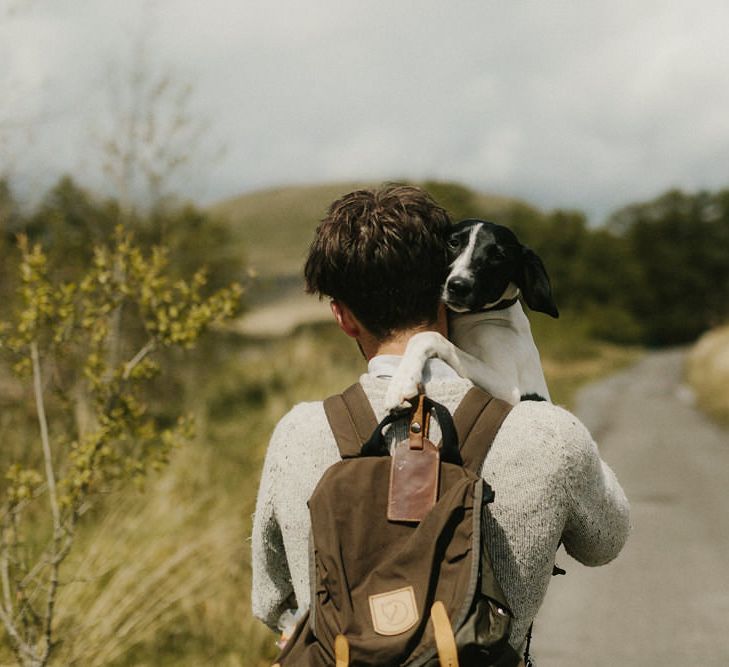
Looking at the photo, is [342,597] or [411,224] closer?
[342,597]

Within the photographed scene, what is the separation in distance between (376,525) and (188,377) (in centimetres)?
1164

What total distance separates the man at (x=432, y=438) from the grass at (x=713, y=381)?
14473 millimetres

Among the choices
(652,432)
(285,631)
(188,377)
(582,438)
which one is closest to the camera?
(582,438)

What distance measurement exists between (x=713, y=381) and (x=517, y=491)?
19883 millimetres

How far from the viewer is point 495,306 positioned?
8.41 ft

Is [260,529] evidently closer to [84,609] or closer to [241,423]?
[84,609]

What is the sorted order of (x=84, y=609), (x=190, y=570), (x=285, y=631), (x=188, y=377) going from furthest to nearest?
(x=188, y=377), (x=190, y=570), (x=84, y=609), (x=285, y=631)

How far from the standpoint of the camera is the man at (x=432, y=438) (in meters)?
1.72

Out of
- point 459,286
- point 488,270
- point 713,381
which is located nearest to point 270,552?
point 459,286

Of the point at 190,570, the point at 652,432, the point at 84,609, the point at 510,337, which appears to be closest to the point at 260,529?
the point at 510,337

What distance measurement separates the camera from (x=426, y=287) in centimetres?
187

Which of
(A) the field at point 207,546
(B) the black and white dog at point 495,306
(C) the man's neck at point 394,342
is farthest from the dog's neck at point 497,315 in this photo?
(A) the field at point 207,546

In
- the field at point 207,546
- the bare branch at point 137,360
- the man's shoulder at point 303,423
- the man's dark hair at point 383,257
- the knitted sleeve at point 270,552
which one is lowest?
the field at point 207,546

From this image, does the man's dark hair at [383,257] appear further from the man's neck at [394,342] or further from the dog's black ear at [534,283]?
the dog's black ear at [534,283]
